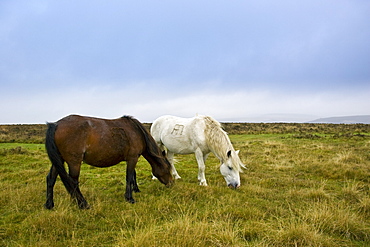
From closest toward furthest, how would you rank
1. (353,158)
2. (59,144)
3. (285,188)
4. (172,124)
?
1. (59,144)
2. (285,188)
3. (172,124)
4. (353,158)

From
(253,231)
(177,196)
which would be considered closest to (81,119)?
(177,196)

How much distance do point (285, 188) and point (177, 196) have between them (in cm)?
327

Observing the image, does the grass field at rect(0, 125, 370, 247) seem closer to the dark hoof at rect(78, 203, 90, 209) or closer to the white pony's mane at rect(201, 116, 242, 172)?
the dark hoof at rect(78, 203, 90, 209)

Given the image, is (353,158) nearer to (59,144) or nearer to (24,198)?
(59,144)

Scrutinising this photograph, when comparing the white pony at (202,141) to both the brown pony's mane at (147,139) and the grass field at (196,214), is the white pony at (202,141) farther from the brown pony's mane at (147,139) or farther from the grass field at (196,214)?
the brown pony's mane at (147,139)

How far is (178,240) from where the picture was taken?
2.98m

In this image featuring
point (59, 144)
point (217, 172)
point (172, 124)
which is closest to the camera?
point (59, 144)

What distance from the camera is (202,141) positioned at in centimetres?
721

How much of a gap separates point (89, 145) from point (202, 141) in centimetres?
347

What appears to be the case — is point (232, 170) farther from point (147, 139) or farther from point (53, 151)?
point (53, 151)

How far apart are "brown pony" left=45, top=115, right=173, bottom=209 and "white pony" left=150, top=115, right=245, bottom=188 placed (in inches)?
63.3

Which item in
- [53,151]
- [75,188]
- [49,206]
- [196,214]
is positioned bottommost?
[49,206]

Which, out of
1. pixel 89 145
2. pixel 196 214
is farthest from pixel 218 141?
pixel 89 145

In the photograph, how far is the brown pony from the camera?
15.2 ft
